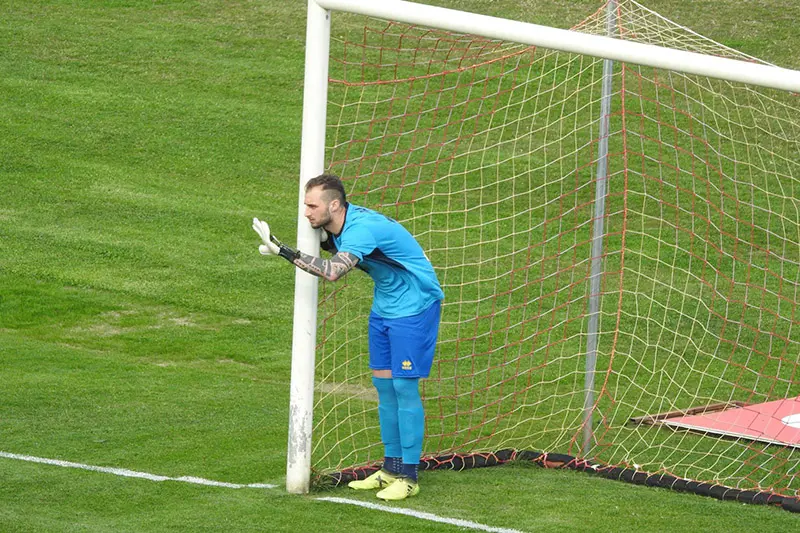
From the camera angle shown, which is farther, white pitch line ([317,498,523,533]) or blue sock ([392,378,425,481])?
blue sock ([392,378,425,481])

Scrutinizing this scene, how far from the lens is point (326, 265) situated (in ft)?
20.9

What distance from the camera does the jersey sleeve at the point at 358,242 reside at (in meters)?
6.46

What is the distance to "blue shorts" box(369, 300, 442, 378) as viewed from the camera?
6738mm

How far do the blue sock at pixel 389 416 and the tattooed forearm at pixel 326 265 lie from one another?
818 mm

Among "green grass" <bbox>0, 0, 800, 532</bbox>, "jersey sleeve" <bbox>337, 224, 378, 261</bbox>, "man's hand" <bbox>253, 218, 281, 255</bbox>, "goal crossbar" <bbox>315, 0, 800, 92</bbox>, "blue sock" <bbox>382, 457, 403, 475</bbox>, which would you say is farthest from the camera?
"blue sock" <bbox>382, 457, 403, 475</bbox>

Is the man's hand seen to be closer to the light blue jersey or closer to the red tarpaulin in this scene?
the light blue jersey

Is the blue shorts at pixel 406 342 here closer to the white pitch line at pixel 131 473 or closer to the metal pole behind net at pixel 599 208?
the white pitch line at pixel 131 473

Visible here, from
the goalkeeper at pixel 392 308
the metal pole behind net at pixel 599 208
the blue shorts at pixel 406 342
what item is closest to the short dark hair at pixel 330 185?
the goalkeeper at pixel 392 308

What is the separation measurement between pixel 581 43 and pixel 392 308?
170 centimetres

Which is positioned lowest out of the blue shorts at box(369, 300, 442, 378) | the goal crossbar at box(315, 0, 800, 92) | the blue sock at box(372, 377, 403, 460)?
the blue sock at box(372, 377, 403, 460)

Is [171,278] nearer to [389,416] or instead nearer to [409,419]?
[389,416]

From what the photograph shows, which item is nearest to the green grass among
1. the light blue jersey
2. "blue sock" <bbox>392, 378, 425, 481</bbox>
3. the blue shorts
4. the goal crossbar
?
"blue sock" <bbox>392, 378, 425, 481</bbox>

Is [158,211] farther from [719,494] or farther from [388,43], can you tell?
[719,494]

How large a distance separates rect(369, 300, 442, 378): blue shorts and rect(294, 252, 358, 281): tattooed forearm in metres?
0.54
